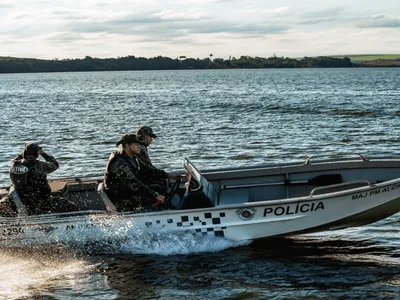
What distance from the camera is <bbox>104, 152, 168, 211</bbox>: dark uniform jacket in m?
11.5

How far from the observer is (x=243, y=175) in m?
13.4

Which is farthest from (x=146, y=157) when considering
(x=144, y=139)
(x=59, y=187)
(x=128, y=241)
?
(x=59, y=187)

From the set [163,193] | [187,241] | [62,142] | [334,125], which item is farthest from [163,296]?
[334,125]

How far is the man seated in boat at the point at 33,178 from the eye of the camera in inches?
455

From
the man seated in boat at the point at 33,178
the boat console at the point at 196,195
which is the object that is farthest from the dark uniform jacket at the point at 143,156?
the man seated in boat at the point at 33,178

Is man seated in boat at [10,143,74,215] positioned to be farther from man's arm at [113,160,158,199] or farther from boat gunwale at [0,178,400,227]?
man's arm at [113,160,158,199]

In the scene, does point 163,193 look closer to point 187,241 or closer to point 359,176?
point 187,241

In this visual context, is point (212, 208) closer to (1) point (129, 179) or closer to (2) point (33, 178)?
(1) point (129, 179)

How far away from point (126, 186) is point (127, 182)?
10 cm

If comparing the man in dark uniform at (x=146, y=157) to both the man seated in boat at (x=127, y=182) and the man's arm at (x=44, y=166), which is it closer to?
the man seated in boat at (x=127, y=182)

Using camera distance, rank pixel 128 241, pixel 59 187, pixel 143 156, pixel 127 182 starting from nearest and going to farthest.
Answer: pixel 127 182 → pixel 128 241 → pixel 143 156 → pixel 59 187

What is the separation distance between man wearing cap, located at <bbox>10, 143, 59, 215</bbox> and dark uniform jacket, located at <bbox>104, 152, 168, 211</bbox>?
0.93 meters

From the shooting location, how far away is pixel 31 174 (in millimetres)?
11570

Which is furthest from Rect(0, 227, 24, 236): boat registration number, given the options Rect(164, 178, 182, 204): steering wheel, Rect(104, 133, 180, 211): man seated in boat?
Rect(164, 178, 182, 204): steering wheel
